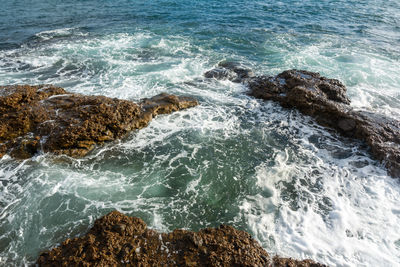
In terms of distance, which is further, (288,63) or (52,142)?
(288,63)

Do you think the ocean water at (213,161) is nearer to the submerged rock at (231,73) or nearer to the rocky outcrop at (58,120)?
the rocky outcrop at (58,120)

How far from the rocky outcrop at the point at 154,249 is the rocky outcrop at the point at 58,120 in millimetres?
3397

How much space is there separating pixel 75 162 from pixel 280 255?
589 cm

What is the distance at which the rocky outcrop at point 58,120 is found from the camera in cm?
706

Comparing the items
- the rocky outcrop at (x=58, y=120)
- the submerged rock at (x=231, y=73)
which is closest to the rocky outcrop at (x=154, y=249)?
the rocky outcrop at (x=58, y=120)

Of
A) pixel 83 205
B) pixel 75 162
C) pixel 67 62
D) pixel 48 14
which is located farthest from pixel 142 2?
pixel 83 205

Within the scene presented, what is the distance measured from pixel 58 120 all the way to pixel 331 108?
9258 mm

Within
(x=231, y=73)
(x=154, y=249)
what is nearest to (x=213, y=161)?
(x=154, y=249)

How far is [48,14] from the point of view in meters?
19.9

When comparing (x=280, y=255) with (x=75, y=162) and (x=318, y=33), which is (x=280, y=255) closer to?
(x=75, y=162)

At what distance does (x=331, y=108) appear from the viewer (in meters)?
8.70

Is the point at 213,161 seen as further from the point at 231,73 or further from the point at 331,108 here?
the point at 231,73

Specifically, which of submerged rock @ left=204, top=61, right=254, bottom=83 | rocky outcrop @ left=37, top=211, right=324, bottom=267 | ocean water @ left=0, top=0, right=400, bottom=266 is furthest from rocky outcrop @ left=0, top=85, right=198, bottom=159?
submerged rock @ left=204, top=61, right=254, bottom=83

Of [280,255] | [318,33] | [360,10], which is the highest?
[360,10]
